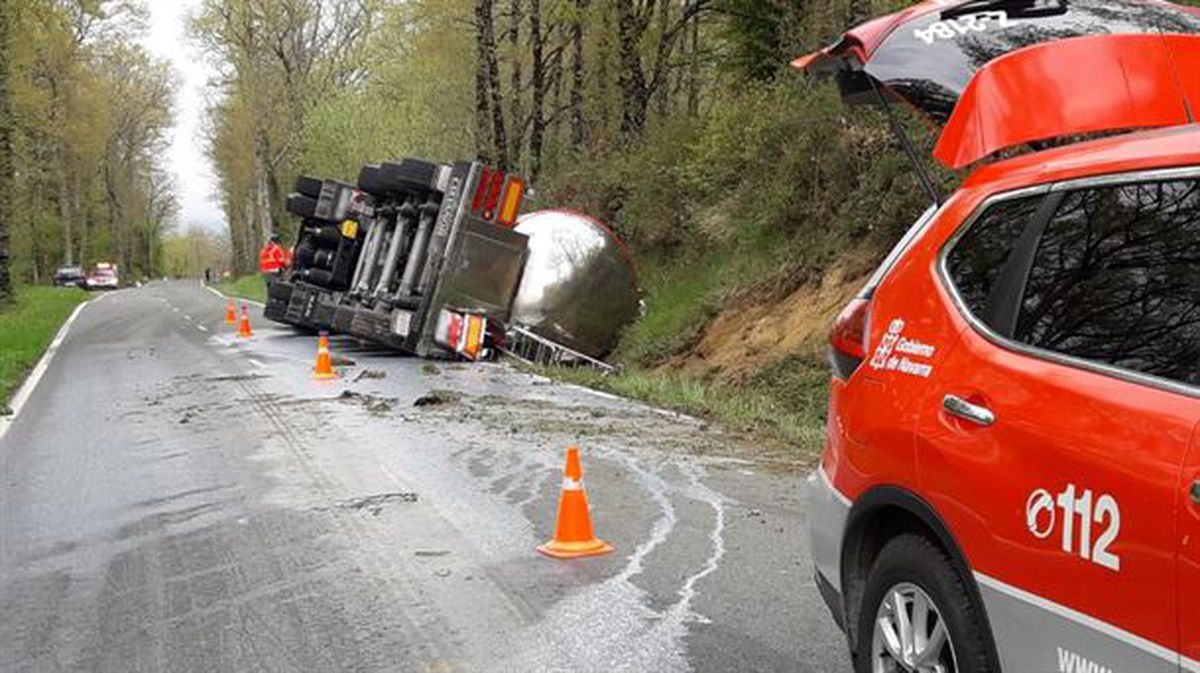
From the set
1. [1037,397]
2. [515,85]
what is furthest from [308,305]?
[1037,397]

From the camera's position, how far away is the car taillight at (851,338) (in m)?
3.89

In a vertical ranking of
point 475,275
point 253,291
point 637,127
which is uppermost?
point 637,127

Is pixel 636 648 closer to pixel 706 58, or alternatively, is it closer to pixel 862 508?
pixel 862 508

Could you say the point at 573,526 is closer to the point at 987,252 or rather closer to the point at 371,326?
the point at 987,252

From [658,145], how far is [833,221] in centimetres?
713

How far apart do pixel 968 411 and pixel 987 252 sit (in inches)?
21.8

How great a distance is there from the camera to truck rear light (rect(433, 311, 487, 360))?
677 inches

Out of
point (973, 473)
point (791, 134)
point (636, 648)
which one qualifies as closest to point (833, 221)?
point (791, 134)

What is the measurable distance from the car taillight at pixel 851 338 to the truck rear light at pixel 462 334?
13.3 metres

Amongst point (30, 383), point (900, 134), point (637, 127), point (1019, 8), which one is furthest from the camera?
point (637, 127)

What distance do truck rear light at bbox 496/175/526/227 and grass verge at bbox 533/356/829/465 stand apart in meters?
3.75

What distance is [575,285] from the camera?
18438 mm

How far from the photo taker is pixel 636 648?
15.6ft

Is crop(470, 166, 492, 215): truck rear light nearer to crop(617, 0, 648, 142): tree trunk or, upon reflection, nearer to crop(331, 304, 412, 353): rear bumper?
crop(331, 304, 412, 353): rear bumper
